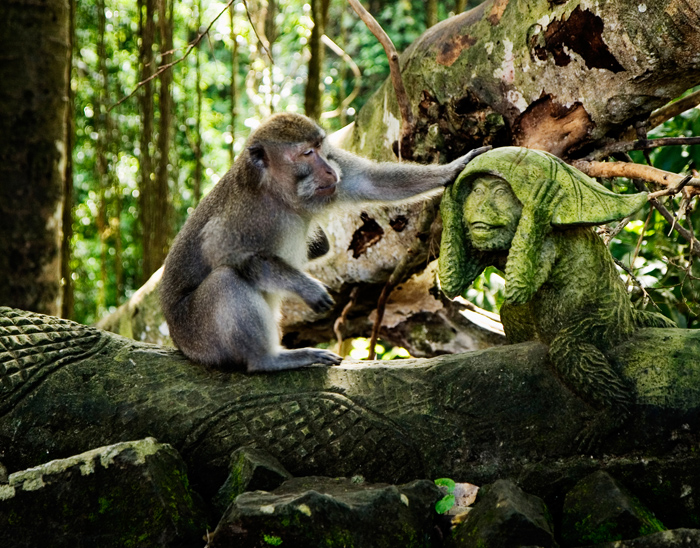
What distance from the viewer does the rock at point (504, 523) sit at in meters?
2.56

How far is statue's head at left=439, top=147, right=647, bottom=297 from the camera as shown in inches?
120

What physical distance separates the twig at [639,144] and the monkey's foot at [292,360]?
1.96 metres

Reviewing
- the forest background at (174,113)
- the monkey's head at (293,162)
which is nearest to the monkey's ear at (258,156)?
the monkey's head at (293,162)

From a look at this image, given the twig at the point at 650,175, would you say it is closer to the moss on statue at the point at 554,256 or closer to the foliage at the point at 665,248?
the moss on statue at the point at 554,256

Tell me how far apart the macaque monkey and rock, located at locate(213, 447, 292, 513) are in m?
0.81

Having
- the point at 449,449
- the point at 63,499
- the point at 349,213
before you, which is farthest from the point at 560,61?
the point at 63,499

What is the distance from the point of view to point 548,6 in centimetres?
412

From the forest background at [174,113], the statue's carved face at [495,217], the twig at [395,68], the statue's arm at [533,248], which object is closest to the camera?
the statue's arm at [533,248]

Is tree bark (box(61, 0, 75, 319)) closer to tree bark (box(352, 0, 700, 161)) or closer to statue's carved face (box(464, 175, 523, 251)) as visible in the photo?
tree bark (box(352, 0, 700, 161))

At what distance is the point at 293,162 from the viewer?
433 centimetres

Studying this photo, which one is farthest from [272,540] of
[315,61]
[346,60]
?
[346,60]

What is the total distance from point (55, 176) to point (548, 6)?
4.25m

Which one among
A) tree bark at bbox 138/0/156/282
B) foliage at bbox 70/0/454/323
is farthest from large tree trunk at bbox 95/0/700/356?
foliage at bbox 70/0/454/323

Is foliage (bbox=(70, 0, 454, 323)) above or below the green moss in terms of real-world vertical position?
above
